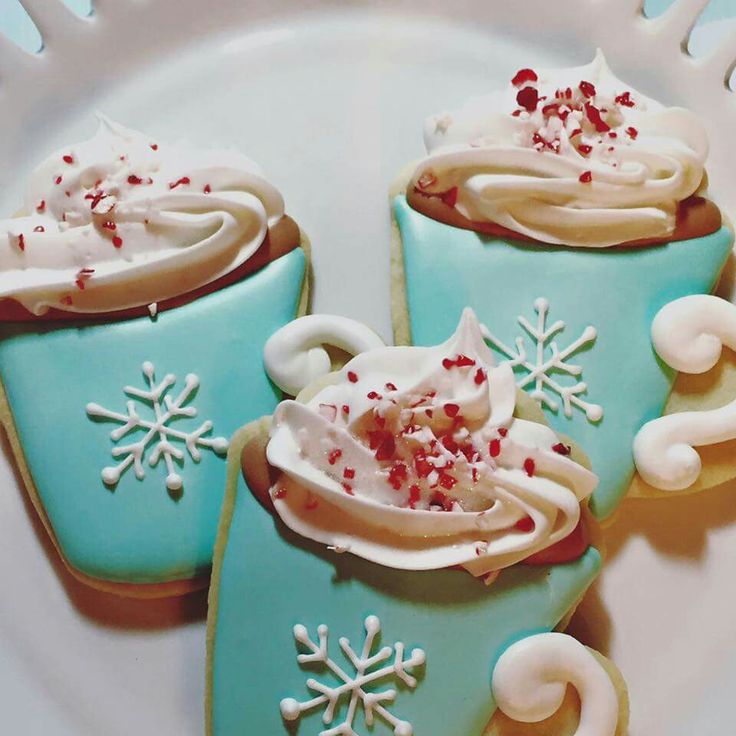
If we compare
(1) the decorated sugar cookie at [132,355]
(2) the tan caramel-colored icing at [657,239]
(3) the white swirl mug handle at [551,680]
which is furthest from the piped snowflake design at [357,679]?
(2) the tan caramel-colored icing at [657,239]

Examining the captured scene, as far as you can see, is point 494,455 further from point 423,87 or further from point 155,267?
point 423,87

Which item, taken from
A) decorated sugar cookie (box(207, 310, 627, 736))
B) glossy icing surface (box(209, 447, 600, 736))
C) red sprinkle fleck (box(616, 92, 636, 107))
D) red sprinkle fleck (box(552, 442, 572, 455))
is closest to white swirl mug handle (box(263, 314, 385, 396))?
decorated sugar cookie (box(207, 310, 627, 736))

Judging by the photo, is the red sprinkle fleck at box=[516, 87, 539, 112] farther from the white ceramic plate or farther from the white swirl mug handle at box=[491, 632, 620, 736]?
the white swirl mug handle at box=[491, 632, 620, 736]

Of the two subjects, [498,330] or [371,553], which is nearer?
[371,553]

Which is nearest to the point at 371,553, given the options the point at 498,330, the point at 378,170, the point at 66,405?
the point at 498,330

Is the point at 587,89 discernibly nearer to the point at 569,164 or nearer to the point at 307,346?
the point at 569,164
